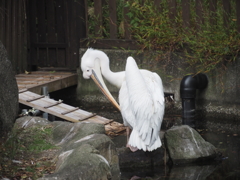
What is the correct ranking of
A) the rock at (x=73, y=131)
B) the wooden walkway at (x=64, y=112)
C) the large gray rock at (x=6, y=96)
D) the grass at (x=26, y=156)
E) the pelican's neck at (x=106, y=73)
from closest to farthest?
1. the grass at (x=26, y=156)
2. the large gray rock at (x=6, y=96)
3. the rock at (x=73, y=131)
4. the pelican's neck at (x=106, y=73)
5. the wooden walkway at (x=64, y=112)

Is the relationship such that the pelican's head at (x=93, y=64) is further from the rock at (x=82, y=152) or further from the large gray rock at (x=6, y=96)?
the large gray rock at (x=6, y=96)

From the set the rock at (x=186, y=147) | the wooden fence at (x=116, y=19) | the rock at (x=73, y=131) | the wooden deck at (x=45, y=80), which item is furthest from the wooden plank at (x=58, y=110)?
the wooden fence at (x=116, y=19)

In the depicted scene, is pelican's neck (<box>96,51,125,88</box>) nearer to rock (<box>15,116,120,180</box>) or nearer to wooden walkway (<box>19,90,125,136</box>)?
wooden walkway (<box>19,90,125,136</box>)

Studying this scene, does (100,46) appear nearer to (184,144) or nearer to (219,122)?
(219,122)

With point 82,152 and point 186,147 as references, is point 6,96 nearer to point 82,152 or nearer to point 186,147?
point 82,152

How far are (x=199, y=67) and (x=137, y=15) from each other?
1.57 metres

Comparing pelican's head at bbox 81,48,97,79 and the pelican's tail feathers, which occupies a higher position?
pelican's head at bbox 81,48,97,79

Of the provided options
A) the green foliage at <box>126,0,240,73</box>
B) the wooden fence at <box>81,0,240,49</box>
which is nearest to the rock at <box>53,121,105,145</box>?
the green foliage at <box>126,0,240,73</box>

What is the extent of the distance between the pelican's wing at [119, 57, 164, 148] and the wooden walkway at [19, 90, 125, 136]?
3.61 feet

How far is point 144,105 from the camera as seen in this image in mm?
5379

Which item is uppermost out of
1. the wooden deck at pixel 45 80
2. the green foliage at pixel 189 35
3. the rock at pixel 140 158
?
the green foliage at pixel 189 35

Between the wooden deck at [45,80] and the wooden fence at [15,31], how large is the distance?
1.11ft

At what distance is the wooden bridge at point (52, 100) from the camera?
7.05 meters

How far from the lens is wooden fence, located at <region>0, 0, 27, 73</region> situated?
30.0ft
